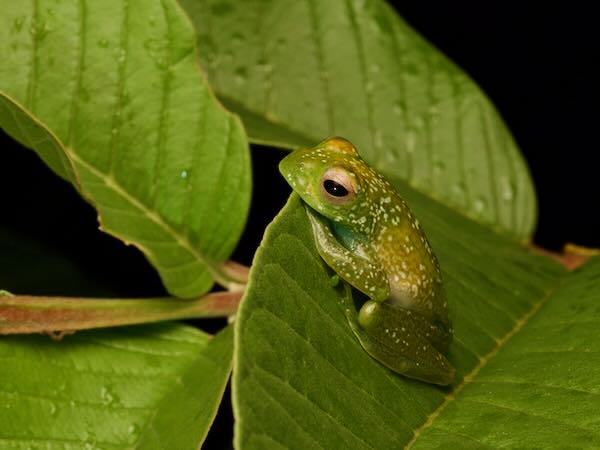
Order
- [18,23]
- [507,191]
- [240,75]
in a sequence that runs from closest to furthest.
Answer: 1. [18,23]
2. [240,75]
3. [507,191]

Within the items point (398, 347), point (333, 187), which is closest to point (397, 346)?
point (398, 347)

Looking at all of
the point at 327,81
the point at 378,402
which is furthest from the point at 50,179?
the point at 378,402

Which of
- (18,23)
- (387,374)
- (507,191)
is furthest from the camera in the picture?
(507,191)

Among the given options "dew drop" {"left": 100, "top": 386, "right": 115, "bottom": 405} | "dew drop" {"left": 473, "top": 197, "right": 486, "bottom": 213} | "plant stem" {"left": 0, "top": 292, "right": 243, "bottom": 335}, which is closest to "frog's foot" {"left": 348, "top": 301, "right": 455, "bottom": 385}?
"plant stem" {"left": 0, "top": 292, "right": 243, "bottom": 335}

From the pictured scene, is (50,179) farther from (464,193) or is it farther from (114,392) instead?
(464,193)

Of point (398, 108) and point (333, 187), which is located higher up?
point (333, 187)

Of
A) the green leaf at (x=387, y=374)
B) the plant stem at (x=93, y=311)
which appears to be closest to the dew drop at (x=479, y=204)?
the green leaf at (x=387, y=374)

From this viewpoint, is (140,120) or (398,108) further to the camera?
(398,108)

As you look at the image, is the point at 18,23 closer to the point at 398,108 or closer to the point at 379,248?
the point at 379,248

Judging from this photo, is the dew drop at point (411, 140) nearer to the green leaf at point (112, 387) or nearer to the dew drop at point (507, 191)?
the dew drop at point (507, 191)
